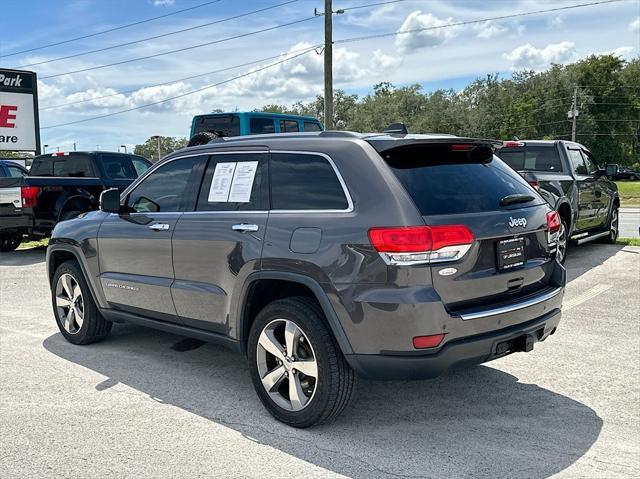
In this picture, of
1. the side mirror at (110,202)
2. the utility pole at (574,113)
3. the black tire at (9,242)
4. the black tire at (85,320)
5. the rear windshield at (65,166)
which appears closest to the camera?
the side mirror at (110,202)

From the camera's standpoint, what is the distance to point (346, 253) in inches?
131

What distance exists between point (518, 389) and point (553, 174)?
5.53 m

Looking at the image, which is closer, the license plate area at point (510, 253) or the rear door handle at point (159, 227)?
the license plate area at point (510, 253)

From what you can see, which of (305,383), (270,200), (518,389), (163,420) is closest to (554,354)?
(518,389)

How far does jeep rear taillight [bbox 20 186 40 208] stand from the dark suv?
7.78 m

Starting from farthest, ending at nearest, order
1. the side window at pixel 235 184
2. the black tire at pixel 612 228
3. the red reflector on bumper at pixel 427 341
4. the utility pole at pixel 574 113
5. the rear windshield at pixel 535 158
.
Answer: the utility pole at pixel 574 113 < the black tire at pixel 612 228 < the rear windshield at pixel 535 158 < the side window at pixel 235 184 < the red reflector on bumper at pixel 427 341

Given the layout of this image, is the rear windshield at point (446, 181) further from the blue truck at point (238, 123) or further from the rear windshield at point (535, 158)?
the blue truck at point (238, 123)

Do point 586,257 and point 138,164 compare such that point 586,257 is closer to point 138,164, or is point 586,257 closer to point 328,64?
point 138,164

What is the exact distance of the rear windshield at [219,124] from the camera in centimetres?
1249

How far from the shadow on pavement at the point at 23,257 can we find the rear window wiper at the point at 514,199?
32.0ft

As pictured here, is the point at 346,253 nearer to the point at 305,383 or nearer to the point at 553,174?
the point at 305,383

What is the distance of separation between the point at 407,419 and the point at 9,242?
1161 cm

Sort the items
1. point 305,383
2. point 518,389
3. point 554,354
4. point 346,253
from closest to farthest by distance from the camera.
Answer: point 346,253 < point 305,383 < point 518,389 < point 554,354

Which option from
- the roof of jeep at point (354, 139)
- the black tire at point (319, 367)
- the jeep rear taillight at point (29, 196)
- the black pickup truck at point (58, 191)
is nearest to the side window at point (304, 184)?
the roof of jeep at point (354, 139)
